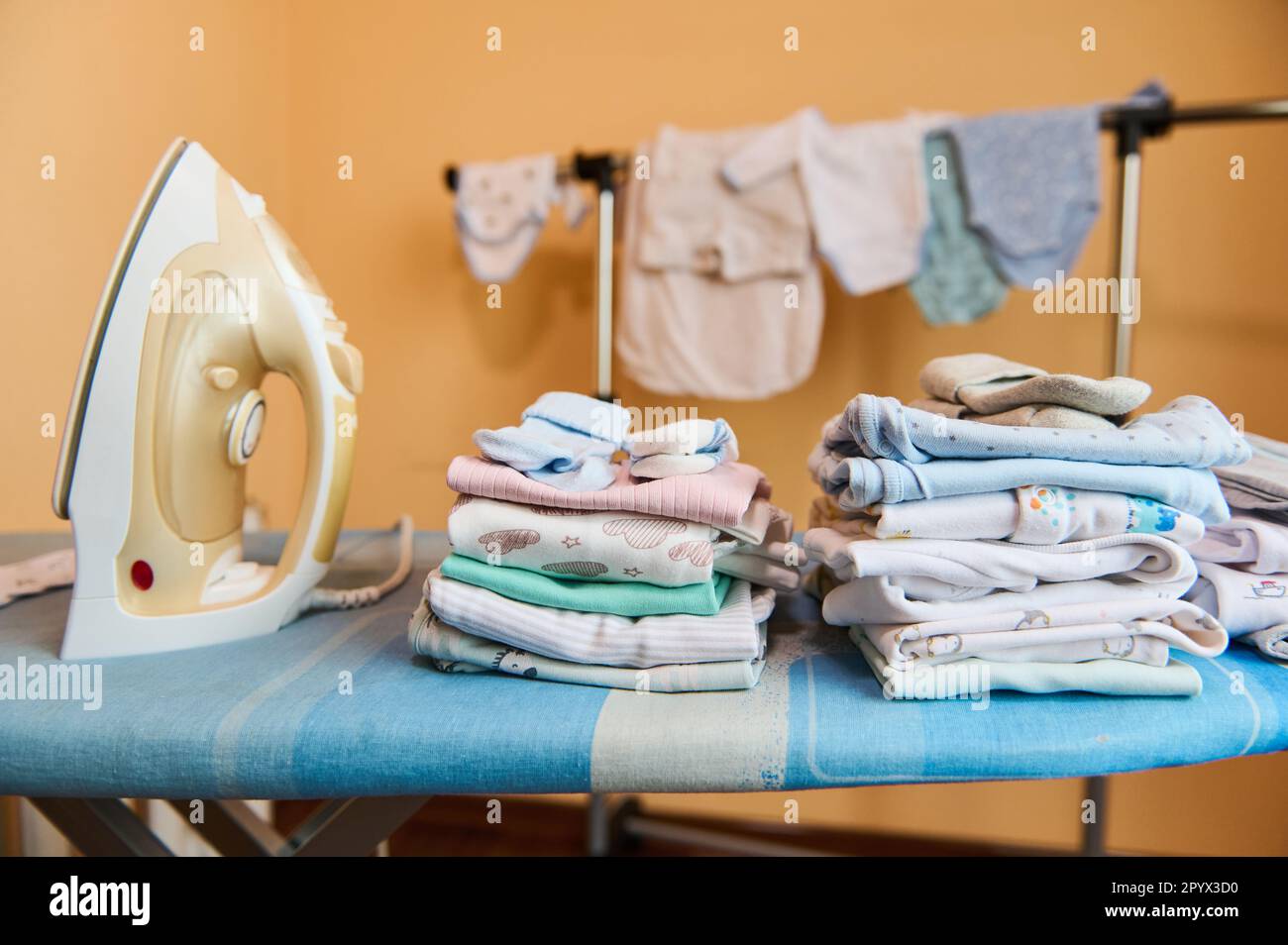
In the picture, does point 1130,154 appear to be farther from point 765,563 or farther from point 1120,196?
point 765,563

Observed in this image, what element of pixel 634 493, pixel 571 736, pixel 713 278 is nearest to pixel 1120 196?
pixel 713 278

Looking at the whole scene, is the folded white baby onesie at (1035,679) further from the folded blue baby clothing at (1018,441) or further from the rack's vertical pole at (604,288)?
the rack's vertical pole at (604,288)

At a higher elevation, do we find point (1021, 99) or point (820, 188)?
point (1021, 99)

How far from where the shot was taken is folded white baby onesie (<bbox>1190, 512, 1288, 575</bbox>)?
0.54 metres

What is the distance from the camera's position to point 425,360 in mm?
1554

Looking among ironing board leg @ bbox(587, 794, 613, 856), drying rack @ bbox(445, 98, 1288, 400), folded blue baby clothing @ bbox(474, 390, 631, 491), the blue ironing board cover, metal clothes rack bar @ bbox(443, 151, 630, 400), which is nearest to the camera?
the blue ironing board cover

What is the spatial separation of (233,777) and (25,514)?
2.45 ft

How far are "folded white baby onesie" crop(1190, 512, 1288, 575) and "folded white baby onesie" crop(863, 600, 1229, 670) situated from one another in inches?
3.2

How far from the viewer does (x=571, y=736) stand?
44 centimetres

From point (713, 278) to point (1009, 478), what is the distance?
766 mm

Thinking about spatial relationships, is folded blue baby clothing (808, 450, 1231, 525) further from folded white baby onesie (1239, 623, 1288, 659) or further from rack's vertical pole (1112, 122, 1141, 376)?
rack's vertical pole (1112, 122, 1141, 376)

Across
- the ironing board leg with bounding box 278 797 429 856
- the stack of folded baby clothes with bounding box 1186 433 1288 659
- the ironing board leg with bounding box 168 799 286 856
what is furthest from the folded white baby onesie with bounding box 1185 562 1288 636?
the ironing board leg with bounding box 168 799 286 856

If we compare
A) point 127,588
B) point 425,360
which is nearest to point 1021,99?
point 425,360
